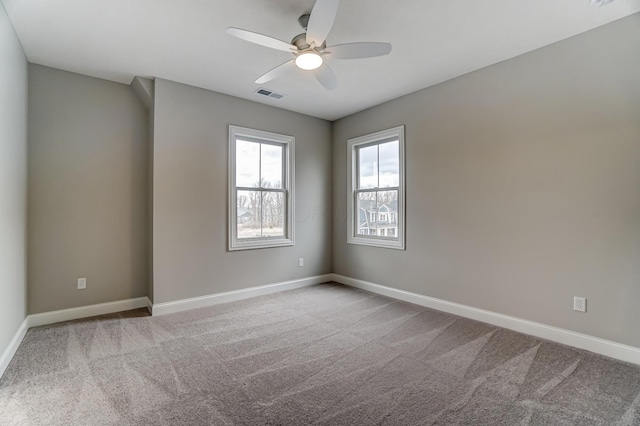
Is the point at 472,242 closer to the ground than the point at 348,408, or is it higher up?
higher up

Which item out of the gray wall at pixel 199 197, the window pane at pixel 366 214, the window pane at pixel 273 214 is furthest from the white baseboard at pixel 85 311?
the window pane at pixel 366 214

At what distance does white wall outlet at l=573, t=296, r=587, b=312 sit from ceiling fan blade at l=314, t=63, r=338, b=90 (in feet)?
9.56

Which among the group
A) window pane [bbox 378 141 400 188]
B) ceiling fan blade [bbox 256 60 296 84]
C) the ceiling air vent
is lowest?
window pane [bbox 378 141 400 188]

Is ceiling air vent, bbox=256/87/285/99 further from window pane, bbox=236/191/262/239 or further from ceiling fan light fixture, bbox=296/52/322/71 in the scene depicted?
ceiling fan light fixture, bbox=296/52/322/71

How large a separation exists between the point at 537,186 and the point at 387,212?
1888 mm

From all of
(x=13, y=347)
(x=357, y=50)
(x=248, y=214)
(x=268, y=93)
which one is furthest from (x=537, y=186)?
(x=13, y=347)

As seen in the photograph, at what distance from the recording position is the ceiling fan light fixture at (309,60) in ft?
7.75

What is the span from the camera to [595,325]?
8.51 ft

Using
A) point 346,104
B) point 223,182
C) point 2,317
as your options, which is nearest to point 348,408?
point 2,317

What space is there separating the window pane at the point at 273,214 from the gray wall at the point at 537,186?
74.5 inches

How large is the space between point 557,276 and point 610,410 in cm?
121

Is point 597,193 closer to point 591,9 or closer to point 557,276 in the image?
point 557,276

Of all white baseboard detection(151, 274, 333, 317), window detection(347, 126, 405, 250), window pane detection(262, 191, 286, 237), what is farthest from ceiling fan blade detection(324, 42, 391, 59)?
white baseboard detection(151, 274, 333, 317)

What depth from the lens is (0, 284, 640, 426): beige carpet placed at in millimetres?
1820
